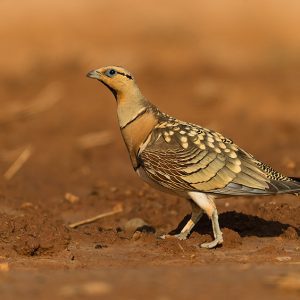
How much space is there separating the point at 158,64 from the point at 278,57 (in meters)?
3.02

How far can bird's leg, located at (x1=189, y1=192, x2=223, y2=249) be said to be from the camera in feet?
26.1

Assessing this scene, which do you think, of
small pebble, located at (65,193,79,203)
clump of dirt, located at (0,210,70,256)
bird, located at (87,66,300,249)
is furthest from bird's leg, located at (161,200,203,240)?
small pebble, located at (65,193,79,203)

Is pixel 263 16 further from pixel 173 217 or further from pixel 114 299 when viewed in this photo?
pixel 114 299

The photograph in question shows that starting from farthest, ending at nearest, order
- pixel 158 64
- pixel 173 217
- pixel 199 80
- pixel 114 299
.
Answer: pixel 158 64 → pixel 199 80 → pixel 173 217 → pixel 114 299

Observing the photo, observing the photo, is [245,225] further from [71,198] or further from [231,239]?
[71,198]

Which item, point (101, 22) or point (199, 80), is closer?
point (199, 80)

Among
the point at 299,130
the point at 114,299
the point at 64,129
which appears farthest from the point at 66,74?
the point at 114,299

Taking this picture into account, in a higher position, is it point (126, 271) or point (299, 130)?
point (299, 130)

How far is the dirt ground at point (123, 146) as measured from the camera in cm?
661

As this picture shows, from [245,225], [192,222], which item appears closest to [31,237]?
[192,222]

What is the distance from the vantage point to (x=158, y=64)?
23031mm

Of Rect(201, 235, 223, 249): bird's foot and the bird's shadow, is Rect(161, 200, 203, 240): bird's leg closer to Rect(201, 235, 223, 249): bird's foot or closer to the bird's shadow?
the bird's shadow

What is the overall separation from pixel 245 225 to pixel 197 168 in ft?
3.26

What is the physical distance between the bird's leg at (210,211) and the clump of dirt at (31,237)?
1.18 meters
